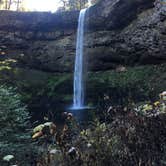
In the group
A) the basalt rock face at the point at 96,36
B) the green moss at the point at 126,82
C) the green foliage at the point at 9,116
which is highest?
the basalt rock face at the point at 96,36

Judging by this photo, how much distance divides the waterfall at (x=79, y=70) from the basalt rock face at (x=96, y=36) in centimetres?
30

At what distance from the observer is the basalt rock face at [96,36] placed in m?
16.2

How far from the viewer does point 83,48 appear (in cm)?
1877

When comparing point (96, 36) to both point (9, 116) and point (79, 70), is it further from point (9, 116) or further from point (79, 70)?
point (9, 116)

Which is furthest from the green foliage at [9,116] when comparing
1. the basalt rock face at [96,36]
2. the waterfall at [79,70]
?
the waterfall at [79,70]

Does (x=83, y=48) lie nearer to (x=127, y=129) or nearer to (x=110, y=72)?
(x=110, y=72)

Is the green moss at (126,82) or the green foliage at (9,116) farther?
the green moss at (126,82)

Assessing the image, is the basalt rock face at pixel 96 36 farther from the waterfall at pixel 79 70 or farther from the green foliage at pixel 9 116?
the green foliage at pixel 9 116

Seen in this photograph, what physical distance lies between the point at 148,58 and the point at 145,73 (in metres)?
0.86

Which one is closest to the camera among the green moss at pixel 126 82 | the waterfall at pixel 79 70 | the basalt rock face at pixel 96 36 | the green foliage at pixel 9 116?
the green foliage at pixel 9 116

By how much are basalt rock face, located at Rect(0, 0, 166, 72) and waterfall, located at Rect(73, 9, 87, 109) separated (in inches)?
11.8

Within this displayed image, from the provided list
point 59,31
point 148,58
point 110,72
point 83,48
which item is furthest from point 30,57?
point 148,58

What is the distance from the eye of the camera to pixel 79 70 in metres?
18.3

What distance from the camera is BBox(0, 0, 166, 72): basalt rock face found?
1616cm
